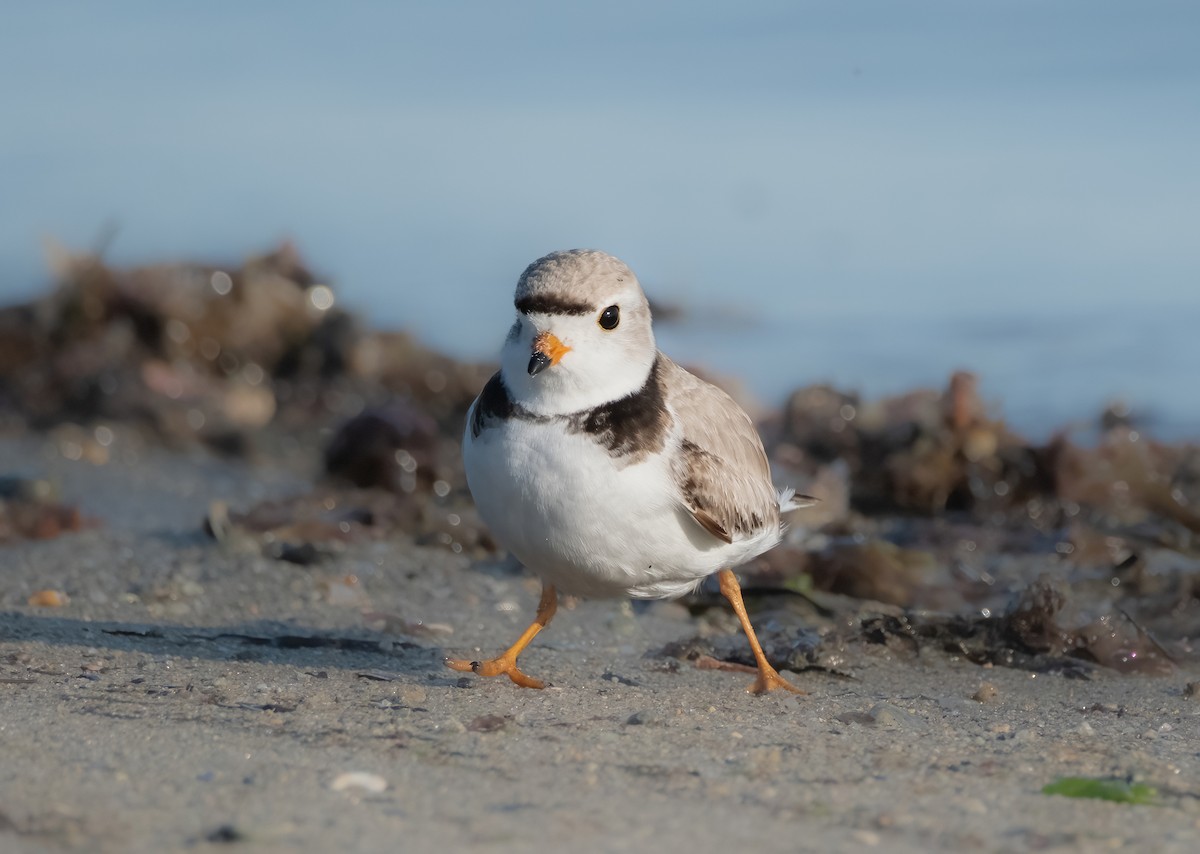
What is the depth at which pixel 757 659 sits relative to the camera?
13.9 feet

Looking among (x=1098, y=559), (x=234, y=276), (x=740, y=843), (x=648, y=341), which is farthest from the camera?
(x=234, y=276)

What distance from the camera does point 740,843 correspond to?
2.64 meters

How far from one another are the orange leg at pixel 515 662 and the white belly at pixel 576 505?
0.30 m

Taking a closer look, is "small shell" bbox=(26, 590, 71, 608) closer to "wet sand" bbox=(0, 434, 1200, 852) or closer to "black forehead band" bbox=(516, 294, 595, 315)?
"wet sand" bbox=(0, 434, 1200, 852)

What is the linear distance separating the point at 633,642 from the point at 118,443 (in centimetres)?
372

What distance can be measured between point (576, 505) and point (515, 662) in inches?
28.8

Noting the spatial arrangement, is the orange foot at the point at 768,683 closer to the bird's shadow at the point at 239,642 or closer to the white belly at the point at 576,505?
the white belly at the point at 576,505

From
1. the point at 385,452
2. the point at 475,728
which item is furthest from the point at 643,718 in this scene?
the point at 385,452

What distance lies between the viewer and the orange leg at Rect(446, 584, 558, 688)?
13.3 ft

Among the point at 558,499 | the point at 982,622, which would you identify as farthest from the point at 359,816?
the point at 982,622

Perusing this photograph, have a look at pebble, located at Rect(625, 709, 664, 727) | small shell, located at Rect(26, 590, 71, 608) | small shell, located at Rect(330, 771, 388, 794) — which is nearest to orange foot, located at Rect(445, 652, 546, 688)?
pebble, located at Rect(625, 709, 664, 727)

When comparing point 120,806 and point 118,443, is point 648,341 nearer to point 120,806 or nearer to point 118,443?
point 120,806

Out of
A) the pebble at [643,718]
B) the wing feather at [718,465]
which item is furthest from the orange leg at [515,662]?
the wing feather at [718,465]

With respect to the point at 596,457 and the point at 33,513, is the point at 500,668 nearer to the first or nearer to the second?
the point at 596,457
